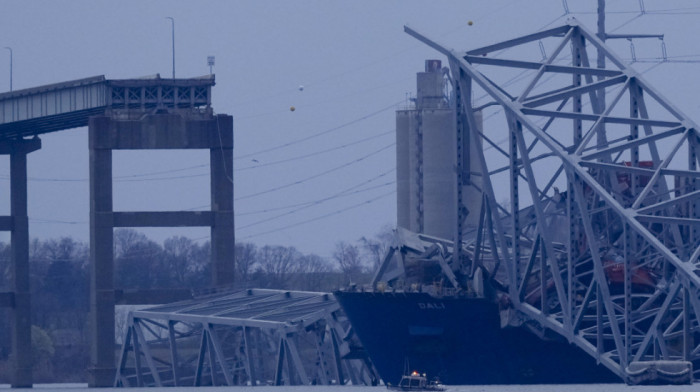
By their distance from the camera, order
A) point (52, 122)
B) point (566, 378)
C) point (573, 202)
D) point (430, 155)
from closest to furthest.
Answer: point (573, 202)
point (566, 378)
point (52, 122)
point (430, 155)

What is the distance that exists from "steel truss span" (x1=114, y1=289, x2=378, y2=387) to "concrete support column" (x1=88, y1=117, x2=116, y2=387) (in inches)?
106

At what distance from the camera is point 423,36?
82500 millimetres

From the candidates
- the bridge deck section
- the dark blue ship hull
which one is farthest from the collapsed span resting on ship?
the bridge deck section

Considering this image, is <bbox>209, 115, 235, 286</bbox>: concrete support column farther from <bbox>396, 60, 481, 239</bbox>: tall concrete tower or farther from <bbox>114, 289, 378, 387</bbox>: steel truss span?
<bbox>396, 60, 481, 239</bbox>: tall concrete tower

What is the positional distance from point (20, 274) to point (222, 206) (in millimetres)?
17756

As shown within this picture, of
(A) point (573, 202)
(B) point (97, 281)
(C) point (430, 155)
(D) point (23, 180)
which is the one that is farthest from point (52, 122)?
(A) point (573, 202)

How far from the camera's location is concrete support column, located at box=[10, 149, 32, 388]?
12088cm

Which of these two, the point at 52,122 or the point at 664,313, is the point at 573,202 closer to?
the point at 664,313

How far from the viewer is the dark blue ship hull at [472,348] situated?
263ft

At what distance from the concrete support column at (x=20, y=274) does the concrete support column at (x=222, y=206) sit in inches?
612

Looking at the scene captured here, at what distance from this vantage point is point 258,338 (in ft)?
302

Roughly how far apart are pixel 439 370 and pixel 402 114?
2788 inches

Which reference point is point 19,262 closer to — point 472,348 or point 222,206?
point 222,206

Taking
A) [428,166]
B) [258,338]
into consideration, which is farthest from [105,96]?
[428,166]
